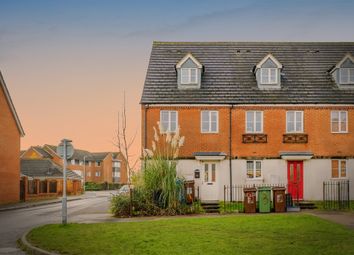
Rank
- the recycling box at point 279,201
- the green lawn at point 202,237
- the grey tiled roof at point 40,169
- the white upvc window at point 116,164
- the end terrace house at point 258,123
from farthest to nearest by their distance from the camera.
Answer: the white upvc window at point 116,164 → the grey tiled roof at point 40,169 → the end terrace house at point 258,123 → the recycling box at point 279,201 → the green lawn at point 202,237

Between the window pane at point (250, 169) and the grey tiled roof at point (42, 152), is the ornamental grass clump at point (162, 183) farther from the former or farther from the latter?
the grey tiled roof at point (42, 152)

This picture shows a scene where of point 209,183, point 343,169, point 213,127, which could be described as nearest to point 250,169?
point 209,183

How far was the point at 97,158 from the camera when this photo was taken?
132 m

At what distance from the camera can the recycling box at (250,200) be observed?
27.3 meters

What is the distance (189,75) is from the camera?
36.4 meters

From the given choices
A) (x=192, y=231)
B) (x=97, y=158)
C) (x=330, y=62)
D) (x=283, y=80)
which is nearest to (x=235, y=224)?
(x=192, y=231)

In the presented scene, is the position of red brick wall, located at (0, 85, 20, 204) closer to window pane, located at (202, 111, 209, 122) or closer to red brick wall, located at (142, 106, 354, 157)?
red brick wall, located at (142, 106, 354, 157)

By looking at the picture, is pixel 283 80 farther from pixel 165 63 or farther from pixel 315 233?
pixel 315 233

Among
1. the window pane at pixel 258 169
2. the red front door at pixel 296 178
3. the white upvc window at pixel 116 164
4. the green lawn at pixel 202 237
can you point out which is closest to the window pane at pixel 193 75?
the window pane at pixel 258 169

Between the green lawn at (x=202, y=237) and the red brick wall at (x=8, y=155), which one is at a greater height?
the red brick wall at (x=8, y=155)

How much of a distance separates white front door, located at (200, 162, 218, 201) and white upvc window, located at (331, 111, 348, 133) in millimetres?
8080

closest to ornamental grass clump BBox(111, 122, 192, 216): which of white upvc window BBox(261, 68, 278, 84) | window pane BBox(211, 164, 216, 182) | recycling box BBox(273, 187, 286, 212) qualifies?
recycling box BBox(273, 187, 286, 212)

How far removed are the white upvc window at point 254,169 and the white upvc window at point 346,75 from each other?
791 centimetres

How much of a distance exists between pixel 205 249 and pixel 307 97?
23.9 m
